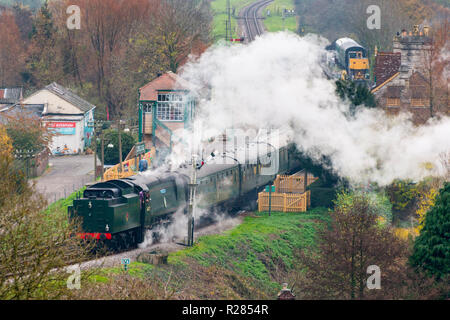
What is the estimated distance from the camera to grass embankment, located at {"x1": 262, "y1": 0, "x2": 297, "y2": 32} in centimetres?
11644

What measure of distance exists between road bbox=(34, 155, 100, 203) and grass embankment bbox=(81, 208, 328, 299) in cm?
→ 1281

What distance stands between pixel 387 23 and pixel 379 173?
4964 cm

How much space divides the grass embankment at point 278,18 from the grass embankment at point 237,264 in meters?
76.1

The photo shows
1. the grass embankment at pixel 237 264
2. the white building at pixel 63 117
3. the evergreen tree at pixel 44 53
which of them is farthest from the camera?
the evergreen tree at pixel 44 53

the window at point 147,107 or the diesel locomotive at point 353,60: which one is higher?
the diesel locomotive at point 353,60

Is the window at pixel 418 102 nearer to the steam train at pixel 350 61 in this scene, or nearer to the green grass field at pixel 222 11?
the steam train at pixel 350 61

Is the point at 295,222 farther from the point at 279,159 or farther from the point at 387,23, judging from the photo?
the point at 387,23

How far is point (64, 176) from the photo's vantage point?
53.0 m

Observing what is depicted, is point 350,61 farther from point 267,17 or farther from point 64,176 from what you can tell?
point 267,17

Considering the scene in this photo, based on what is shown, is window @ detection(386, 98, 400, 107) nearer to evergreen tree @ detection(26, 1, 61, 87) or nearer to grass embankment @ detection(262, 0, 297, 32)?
evergreen tree @ detection(26, 1, 61, 87)

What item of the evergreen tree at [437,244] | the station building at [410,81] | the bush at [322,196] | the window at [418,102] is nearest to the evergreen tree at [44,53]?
the station building at [410,81]

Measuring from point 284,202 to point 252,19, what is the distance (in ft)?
287

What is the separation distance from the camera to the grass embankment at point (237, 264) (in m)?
26.9

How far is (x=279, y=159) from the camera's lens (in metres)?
45.6
